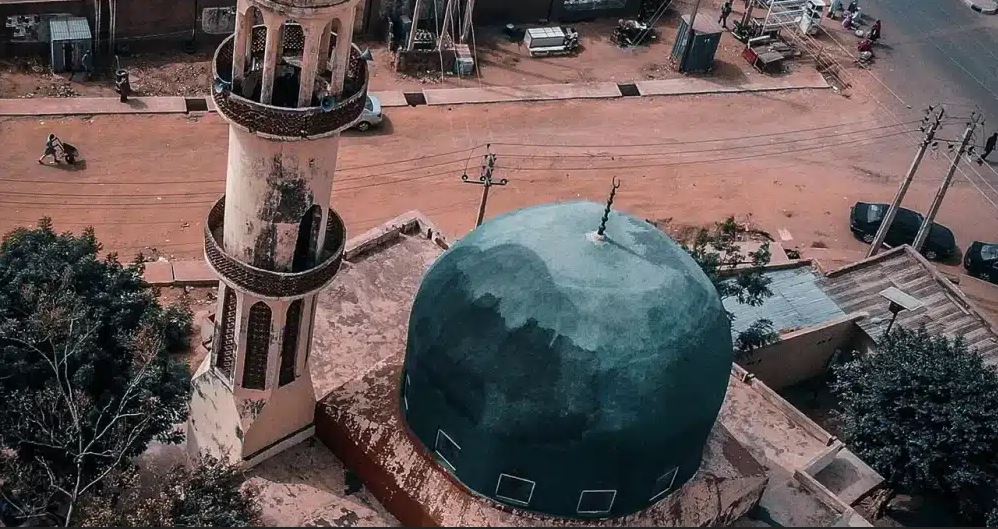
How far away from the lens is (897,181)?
49062 mm

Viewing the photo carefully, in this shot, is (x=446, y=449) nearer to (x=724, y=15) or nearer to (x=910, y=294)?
→ (x=910, y=294)

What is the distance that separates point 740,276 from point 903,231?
10472mm

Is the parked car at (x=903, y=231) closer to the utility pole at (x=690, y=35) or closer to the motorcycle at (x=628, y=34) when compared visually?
the utility pole at (x=690, y=35)

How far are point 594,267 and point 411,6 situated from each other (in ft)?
95.7

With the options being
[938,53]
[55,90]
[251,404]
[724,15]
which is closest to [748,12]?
[724,15]

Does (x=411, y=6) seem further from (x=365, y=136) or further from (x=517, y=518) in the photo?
(x=517, y=518)

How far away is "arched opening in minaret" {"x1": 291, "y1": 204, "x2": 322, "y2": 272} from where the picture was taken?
23984 millimetres

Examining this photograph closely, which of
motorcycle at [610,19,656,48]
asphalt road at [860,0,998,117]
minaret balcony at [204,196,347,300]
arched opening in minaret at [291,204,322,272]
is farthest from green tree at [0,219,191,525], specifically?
asphalt road at [860,0,998,117]

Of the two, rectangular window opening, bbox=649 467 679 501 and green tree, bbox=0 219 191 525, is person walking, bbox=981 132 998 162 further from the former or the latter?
green tree, bbox=0 219 191 525

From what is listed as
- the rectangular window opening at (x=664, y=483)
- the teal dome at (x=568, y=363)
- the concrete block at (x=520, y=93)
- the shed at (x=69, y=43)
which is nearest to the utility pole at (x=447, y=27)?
the concrete block at (x=520, y=93)

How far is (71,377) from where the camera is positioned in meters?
28.9

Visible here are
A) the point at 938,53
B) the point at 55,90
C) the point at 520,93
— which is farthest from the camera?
the point at 938,53

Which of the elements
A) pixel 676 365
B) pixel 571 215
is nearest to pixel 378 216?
pixel 571 215

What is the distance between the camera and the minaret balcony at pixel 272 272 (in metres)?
24.0
